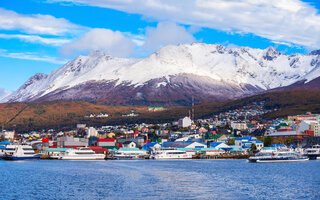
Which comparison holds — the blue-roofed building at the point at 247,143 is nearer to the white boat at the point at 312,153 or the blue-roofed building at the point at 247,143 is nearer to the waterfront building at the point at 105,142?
the white boat at the point at 312,153

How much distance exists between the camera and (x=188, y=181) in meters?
61.3

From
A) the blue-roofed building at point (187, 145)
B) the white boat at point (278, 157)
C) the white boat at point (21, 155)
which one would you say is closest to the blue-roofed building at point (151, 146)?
the blue-roofed building at point (187, 145)

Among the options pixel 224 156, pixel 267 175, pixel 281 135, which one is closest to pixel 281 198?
pixel 267 175

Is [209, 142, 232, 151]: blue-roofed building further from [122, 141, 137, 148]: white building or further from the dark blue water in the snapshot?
the dark blue water

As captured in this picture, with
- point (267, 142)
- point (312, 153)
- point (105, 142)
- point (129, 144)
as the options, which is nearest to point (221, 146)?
point (267, 142)

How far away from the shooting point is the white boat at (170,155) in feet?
418

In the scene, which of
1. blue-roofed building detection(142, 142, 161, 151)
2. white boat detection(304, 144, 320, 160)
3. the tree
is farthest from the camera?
blue-roofed building detection(142, 142, 161, 151)

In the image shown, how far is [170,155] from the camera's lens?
128500mm

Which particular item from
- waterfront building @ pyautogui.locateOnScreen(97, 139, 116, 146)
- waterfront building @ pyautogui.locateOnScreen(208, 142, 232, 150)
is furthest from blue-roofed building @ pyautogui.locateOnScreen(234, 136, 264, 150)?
waterfront building @ pyautogui.locateOnScreen(97, 139, 116, 146)

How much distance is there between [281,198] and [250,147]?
90.3m

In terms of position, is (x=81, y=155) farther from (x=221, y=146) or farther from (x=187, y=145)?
(x=221, y=146)

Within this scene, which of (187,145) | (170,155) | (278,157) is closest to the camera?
(278,157)

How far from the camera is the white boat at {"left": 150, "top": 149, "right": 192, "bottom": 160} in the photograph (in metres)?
127

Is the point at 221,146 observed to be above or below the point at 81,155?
above
